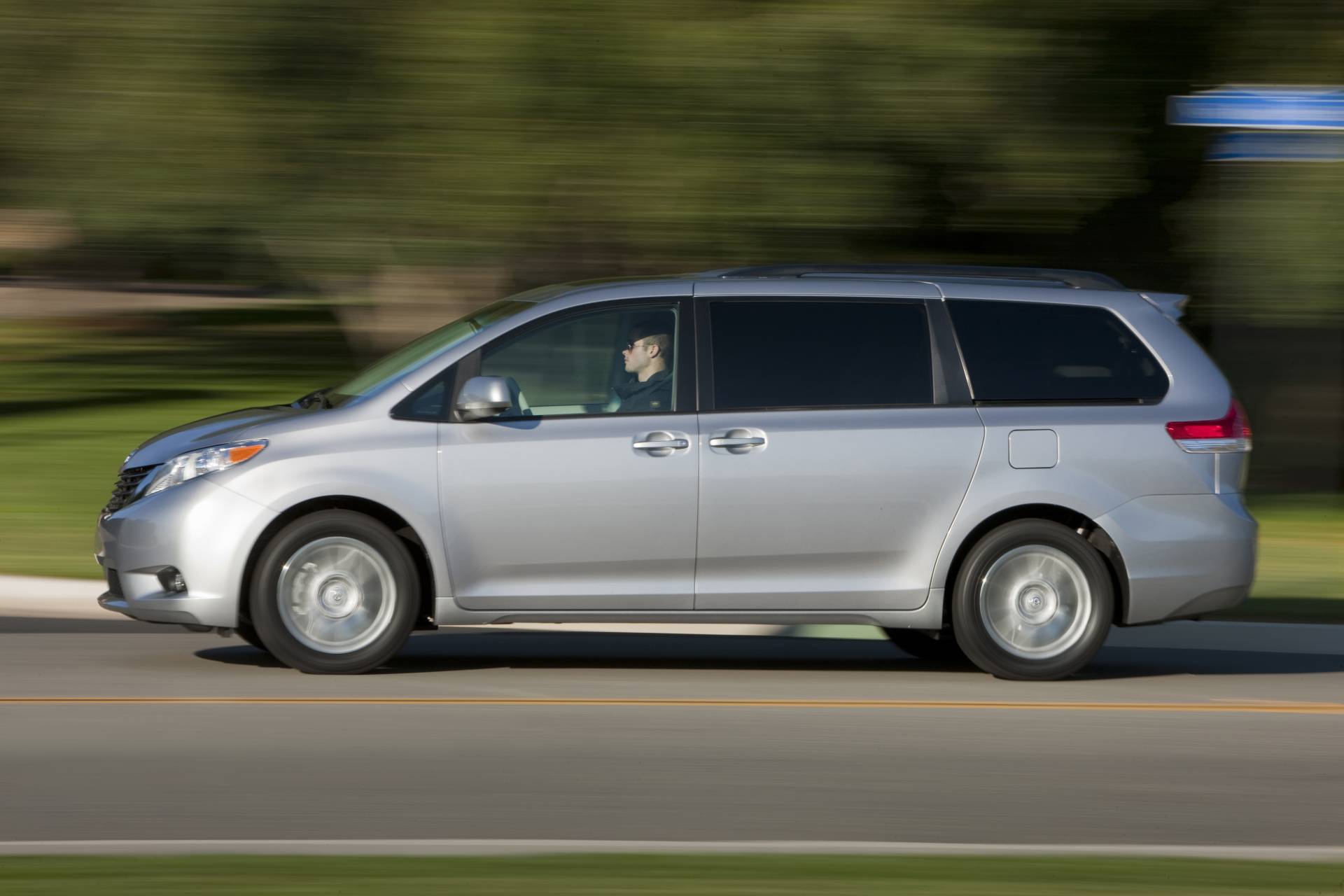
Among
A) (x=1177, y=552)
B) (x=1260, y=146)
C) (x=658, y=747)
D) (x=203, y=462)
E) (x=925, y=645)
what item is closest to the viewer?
(x=658, y=747)

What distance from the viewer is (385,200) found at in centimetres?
1208

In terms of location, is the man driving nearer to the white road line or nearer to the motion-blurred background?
the white road line

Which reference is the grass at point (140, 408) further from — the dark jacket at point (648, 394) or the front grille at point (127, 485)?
the dark jacket at point (648, 394)

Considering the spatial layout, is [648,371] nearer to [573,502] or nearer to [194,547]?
[573,502]

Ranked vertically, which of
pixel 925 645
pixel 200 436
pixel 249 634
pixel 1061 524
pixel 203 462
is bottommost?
pixel 925 645

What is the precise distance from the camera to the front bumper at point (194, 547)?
8023 mm

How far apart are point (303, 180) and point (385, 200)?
22.7 inches

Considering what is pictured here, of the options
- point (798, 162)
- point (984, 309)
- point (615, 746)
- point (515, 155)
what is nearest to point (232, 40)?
point (515, 155)

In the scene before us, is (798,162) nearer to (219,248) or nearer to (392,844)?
(219,248)

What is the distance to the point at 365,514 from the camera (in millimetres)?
8219

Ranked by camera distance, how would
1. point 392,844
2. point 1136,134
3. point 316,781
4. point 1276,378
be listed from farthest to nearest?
point 1276,378, point 1136,134, point 316,781, point 392,844

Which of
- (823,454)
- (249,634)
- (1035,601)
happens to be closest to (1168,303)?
(1035,601)

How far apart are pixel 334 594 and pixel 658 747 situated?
1.87 meters

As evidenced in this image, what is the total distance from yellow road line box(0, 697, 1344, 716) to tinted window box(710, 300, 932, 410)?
128 cm
